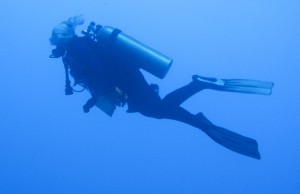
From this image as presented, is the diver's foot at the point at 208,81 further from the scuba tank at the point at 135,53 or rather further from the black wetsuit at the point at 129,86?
the scuba tank at the point at 135,53

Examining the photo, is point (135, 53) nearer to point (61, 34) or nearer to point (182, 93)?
point (182, 93)

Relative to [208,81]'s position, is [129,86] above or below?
below

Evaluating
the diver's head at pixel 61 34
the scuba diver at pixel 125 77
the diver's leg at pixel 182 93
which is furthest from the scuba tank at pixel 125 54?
the diver's leg at pixel 182 93

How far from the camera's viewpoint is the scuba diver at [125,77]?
182 inches

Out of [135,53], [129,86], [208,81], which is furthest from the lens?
[208,81]

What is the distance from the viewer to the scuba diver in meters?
4.62

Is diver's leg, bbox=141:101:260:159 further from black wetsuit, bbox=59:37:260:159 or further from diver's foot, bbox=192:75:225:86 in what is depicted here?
diver's foot, bbox=192:75:225:86

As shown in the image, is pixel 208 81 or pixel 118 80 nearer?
pixel 118 80

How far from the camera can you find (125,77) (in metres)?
4.77

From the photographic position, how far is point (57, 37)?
189 inches

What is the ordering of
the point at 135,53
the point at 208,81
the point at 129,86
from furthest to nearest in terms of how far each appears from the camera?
the point at 208,81 < the point at 129,86 < the point at 135,53

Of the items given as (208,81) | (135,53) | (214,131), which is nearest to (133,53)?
(135,53)

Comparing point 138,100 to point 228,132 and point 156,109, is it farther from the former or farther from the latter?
point 228,132

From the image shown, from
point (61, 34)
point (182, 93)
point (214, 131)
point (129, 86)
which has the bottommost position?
point (214, 131)
